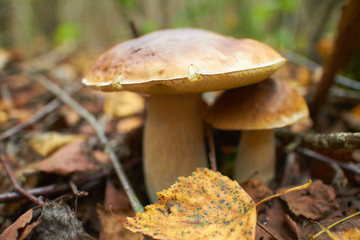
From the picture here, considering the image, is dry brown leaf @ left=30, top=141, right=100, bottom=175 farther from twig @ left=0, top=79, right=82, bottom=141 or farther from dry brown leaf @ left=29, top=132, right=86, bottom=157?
twig @ left=0, top=79, right=82, bottom=141

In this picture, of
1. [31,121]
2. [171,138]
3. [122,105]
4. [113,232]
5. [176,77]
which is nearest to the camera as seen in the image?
[176,77]

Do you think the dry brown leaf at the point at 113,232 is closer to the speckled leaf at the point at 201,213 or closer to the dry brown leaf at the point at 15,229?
the speckled leaf at the point at 201,213

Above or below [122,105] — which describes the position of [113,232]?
above

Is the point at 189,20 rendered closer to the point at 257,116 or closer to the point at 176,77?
the point at 257,116

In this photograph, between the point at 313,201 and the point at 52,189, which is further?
the point at 52,189

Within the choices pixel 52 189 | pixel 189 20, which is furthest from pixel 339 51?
pixel 189 20

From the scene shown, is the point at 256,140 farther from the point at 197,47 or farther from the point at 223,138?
the point at 197,47

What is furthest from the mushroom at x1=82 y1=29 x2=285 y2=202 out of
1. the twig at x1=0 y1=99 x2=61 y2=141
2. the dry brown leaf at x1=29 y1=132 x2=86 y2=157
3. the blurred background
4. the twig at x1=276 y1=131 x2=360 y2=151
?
the blurred background
